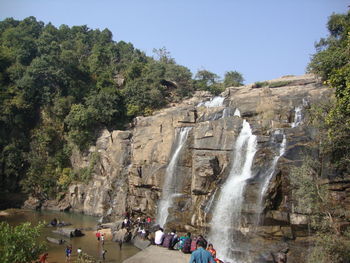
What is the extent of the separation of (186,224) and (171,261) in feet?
25.7

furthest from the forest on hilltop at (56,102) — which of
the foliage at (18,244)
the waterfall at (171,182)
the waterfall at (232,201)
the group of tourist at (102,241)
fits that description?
the foliage at (18,244)

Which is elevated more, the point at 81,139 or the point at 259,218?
the point at 81,139

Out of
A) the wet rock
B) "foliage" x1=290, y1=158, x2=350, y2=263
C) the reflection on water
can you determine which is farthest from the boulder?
"foliage" x1=290, y1=158, x2=350, y2=263

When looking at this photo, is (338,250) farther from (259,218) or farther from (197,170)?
(197,170)

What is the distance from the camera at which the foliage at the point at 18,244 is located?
10.8 metres

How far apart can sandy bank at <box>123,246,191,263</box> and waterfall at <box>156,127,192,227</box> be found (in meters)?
8.91

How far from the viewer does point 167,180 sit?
91.6 ft

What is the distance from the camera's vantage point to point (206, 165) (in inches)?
943

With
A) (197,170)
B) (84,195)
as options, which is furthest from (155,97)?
(197,170)

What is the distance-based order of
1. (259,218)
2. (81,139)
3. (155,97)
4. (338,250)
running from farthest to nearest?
(155,97) → (81,139) → (259,218) → (338,250)

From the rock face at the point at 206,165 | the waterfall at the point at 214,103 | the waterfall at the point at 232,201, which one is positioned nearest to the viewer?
the rock face at the point at 206,165

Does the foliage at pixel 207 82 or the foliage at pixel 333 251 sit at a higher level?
the foliage at pixel 207 82

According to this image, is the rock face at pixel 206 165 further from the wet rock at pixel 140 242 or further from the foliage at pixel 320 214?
the wet rock at pixel 140 242

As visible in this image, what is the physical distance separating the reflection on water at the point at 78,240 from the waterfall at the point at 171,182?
14.7ft
